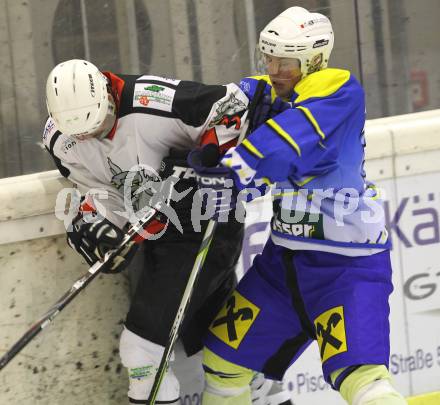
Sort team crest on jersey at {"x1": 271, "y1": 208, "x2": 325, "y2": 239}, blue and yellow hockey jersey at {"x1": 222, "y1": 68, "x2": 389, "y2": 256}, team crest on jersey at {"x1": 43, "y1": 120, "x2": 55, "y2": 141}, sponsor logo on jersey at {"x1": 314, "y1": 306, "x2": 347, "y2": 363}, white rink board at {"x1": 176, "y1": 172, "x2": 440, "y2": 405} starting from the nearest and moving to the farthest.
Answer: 1. blue and yellow hockey jersey at {"x1": 222, "y1": 68, "x2": 389, "y2": 256}
2. sponsor logo on jersey at {"x1": 314, "y1": 306, "x2": 347, "y2": 363}
3. team crest on jersey at {"x1": 271, "y1": 208, "x2": 325, "y2": 239}
4. team crest on jersey at {"x1": 43, "y1": 120, "x2": 55, "y2": 141}
5. white rink board at {"x1": 176, "y1": 172, "x2": 440, "y2": 405}

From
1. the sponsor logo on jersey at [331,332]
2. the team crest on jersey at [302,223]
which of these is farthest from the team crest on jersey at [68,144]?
the sponsor logo on jersey at [331,332]

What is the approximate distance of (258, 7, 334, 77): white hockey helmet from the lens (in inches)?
110

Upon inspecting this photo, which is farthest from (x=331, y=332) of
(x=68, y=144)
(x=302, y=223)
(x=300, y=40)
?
(x=68, y=144)

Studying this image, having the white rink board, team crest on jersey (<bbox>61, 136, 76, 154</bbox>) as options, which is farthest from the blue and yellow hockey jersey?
the white rink board

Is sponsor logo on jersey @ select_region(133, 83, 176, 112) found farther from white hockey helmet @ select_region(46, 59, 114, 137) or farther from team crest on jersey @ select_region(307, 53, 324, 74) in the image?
team crest on jersey @ select_region(307, 53, 324, 74)

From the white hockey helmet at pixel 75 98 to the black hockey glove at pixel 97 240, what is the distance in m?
0.28

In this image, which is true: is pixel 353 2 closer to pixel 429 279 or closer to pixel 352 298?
pixel 429 279

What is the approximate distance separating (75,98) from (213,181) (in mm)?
437

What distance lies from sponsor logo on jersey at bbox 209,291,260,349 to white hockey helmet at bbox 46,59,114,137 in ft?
2.28

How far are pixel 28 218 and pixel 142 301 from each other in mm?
424

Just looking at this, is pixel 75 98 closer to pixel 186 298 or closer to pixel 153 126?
pixel 153 126

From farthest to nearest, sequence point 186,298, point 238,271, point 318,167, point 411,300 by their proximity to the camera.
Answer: point 411,300 < point 238,271 < point 186,298 < point 318,167

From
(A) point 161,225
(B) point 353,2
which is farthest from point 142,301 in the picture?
(B) point 353,2

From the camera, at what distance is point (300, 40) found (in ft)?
9.20
